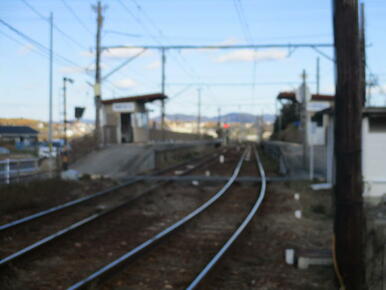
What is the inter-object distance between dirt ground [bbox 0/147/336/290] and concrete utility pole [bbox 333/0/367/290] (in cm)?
84

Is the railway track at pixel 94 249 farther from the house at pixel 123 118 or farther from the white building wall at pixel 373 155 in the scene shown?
the house at pixel 123 118

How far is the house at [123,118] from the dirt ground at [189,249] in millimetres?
18215

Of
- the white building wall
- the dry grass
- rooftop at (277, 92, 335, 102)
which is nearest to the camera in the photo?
the dry grass

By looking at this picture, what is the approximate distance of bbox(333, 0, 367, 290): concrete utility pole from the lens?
5.14m

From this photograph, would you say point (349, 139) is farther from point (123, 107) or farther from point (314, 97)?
point (314, 97)

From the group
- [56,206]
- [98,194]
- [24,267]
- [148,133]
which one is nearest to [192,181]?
[98,194]

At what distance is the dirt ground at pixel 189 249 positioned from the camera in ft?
20.7

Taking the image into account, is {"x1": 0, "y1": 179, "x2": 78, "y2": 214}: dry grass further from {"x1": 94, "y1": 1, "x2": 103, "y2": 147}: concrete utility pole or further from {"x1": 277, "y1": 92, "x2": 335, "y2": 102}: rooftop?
{"x1": 277, "y1": 92, "x2": 335, "y2": 102}: rooftop

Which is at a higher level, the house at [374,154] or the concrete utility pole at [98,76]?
the concrete utility pole at [98,76]

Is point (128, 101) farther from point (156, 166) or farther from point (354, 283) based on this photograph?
point (354, 283)

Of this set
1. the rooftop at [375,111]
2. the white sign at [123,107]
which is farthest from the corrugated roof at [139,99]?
the rooftop at [375,111]

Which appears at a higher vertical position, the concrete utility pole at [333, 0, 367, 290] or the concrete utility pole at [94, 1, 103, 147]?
the concrete utility pole at [94, 1, 103, 147]

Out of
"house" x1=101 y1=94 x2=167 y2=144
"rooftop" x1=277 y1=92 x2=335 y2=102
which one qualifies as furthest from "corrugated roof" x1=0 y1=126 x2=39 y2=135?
"rooftop" x1=277 y1=92 x2=335 y2=102

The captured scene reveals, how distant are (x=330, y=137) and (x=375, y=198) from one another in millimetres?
3246
